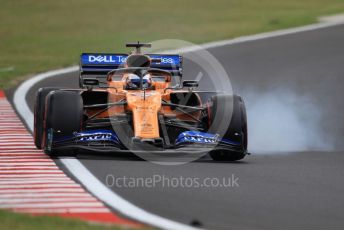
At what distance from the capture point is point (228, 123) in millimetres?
11977

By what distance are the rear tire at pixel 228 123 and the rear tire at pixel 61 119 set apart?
1668 mm

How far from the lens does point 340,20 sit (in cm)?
3058

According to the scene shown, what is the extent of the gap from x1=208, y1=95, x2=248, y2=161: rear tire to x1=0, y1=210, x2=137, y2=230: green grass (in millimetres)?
4684

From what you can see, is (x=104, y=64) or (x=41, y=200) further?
(x=104, y=64)

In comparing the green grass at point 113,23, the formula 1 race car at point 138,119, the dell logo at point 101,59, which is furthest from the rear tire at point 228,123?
the green grass at point 113,23

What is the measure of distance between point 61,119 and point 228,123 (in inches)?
80.4

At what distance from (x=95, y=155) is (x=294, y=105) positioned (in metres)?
6.49

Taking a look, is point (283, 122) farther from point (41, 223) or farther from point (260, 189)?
point (41, 223)

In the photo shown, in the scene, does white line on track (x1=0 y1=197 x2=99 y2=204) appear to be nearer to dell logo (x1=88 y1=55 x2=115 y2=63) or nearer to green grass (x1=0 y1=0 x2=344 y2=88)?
dell logo (x1=88 y1=55 x2=115 y2=63)

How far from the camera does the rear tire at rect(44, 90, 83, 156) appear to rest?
38.3 ft

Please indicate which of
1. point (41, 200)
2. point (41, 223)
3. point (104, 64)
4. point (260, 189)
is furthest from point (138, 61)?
point (41, 223)

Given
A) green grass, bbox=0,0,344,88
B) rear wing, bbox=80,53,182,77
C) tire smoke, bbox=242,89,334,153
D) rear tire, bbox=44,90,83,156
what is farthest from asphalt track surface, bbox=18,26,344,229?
green grass, bbox=0,0,344,88

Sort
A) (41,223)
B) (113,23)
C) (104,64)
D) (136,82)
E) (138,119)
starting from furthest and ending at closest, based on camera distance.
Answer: (113,23)
(104,64)
(136,82)
(138,119)
(41,223)

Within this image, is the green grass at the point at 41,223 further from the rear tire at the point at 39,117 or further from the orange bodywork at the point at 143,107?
the rear tire at the point at 39,117
